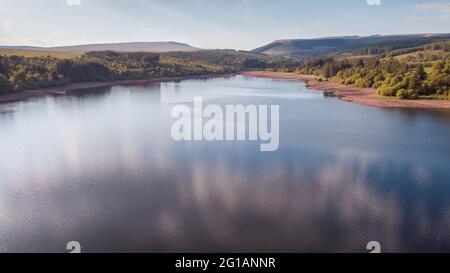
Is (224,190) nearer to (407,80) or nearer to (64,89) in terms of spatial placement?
(407,80)

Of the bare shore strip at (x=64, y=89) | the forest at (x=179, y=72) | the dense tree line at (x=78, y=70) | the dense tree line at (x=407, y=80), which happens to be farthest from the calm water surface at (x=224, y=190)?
the dense tree line at (x=78, y=70)

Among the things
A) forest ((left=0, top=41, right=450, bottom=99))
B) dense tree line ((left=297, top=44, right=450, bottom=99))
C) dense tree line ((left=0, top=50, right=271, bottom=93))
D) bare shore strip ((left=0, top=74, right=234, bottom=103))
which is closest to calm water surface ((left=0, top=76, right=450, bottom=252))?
dense tree line ((left=297, top=44, right=450, bottom=99))

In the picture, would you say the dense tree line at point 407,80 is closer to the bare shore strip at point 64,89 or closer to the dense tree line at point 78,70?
the bare shore strip at point 64,89

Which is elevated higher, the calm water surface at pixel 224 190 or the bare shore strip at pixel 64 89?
the bare shore strip at pixel 64 89

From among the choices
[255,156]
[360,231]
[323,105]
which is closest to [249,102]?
[323,105]

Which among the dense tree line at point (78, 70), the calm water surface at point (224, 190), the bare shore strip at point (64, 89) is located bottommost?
the calm water surface at point (224, 190)

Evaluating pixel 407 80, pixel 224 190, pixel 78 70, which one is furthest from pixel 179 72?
pixel 224 190

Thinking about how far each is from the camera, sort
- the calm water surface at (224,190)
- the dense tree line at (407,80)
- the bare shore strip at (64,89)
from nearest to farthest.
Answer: the calm water surface at (224,190) → the dense tree line at (407,80) → the bare shore strip at (64,89)
